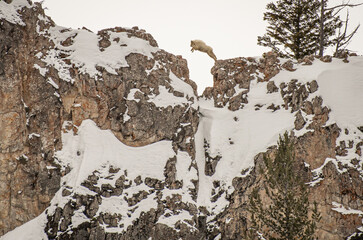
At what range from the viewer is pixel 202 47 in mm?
23562

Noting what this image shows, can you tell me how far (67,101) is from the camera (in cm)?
1739

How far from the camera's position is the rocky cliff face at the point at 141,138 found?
48.7 ft

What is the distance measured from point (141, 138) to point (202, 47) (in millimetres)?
8737

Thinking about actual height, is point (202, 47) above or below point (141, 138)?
above

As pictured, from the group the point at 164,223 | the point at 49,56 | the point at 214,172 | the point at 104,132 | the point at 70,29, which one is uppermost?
the point at 70,29

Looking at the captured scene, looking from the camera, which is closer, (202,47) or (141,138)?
(141,138)

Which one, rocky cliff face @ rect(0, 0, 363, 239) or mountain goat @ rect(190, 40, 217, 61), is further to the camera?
mountain goat @ rect(190, 40, 217, 61)

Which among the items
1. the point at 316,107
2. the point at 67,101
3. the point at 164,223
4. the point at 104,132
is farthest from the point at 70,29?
the point at 316,107

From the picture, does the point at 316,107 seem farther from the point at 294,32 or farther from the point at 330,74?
the point at 294,32

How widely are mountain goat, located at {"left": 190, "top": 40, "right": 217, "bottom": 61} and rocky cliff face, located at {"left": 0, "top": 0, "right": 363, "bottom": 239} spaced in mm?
3340

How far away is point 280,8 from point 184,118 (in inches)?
448

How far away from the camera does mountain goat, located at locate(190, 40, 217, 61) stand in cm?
2350

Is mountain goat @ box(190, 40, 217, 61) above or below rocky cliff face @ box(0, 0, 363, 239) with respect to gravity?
above

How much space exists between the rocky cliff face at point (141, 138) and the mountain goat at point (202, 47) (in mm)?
3340
